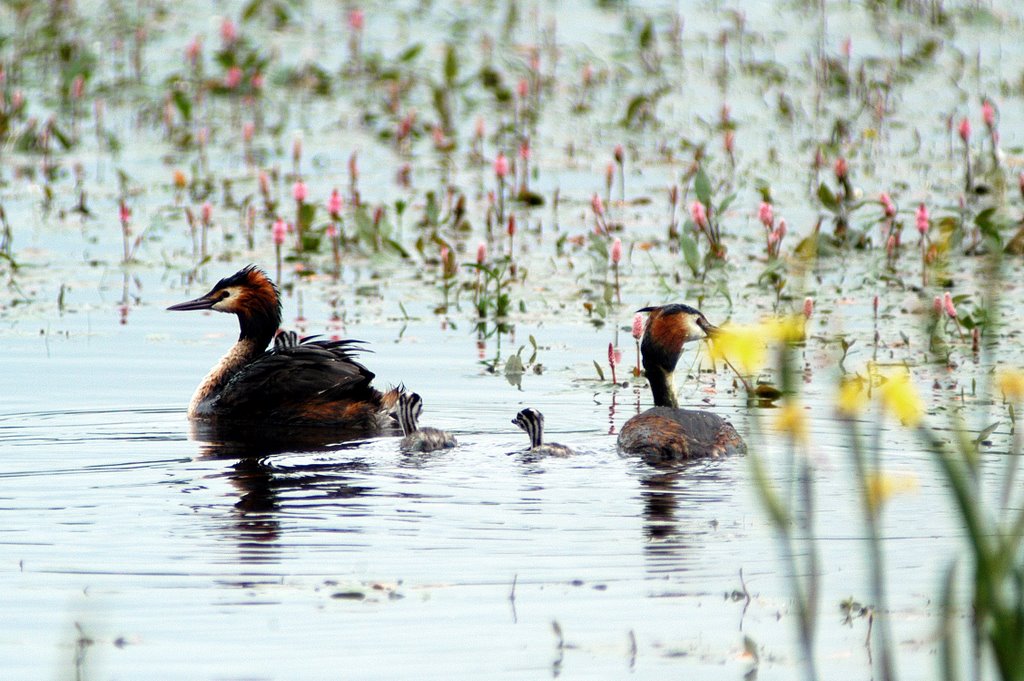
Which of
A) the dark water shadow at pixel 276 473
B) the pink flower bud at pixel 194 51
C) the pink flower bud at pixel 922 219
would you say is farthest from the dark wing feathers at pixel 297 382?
the pink flower bud at pixel 194 51

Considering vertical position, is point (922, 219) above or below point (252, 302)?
above

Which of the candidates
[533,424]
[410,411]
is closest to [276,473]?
[410,411]

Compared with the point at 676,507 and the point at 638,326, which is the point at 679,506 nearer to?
the point at 676,507

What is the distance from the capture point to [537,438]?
8531 millimetres

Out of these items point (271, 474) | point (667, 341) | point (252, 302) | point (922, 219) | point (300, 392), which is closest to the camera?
point (271, 474)

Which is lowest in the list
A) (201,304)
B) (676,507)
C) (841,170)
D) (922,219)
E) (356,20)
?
(676,507)

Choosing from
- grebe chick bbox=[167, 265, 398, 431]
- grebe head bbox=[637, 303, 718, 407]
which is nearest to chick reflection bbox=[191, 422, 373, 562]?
grebe chick bbox=[167, 265, 398, 431]

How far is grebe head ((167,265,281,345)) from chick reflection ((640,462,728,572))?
3.53m

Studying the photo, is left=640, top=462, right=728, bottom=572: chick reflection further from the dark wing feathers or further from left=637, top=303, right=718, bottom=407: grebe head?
the dark wing feathers

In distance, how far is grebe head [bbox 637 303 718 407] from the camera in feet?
31.2

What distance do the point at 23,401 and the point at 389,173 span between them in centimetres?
780

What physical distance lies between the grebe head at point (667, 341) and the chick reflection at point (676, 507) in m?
1.14

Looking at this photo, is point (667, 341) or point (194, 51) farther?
point (194, 51)

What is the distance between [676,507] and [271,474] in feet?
6.66
